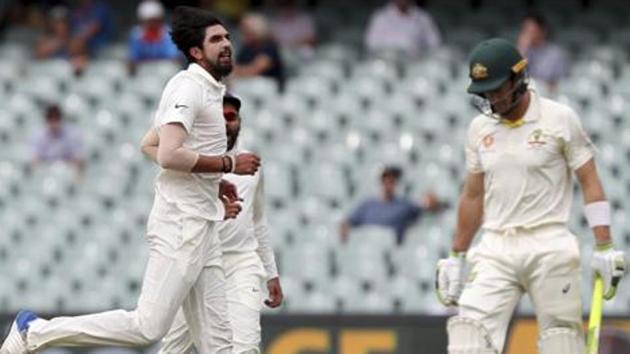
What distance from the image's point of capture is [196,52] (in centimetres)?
912

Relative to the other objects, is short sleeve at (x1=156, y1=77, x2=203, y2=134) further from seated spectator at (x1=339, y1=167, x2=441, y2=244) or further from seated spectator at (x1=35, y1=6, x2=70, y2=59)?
seated spectator at (x1=35, y1=6, x2=70, y2=59)

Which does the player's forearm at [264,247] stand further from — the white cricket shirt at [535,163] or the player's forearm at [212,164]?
the player's forearm at [212,164]

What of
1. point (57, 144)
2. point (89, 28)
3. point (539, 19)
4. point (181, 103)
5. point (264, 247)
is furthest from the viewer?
point (89, 28)

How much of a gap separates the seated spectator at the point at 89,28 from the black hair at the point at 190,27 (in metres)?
8.03

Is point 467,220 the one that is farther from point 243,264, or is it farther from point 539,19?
point 539,19

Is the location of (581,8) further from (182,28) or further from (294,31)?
(182,28)

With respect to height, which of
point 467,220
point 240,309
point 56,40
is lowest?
point 240,309

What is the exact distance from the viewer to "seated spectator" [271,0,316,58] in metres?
17.0

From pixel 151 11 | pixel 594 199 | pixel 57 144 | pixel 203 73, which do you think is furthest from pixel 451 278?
pixel 151 11

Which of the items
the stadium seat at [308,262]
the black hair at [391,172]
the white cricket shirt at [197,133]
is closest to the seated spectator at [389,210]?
the black hair at [391,172]

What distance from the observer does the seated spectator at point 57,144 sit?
16031 mm

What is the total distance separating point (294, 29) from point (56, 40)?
2.00 meters

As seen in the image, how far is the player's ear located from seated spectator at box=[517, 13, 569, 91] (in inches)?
270

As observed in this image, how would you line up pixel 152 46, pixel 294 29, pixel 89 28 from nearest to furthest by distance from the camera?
pixel 152 46 → pixel 294 29 → pixel 89 28
